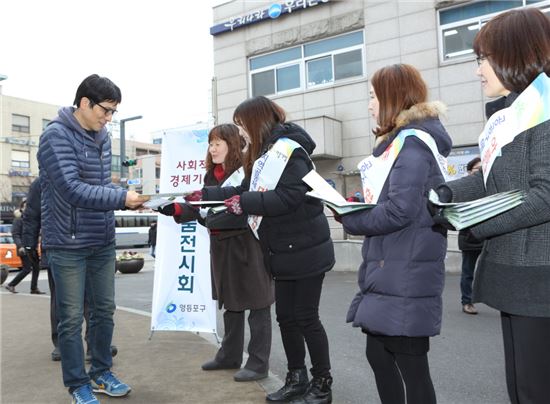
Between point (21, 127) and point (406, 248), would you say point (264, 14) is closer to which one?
point (406, 248)

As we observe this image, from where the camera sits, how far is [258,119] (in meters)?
3.37

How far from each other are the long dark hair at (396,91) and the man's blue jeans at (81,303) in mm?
2129

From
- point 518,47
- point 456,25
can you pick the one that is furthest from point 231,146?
point 456,25

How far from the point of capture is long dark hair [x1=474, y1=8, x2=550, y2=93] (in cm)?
179

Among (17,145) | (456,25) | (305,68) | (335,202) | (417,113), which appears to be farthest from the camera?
(17,145)

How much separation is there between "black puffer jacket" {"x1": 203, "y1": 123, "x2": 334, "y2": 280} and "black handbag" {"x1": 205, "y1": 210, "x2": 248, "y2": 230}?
52cm

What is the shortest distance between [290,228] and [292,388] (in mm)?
1097

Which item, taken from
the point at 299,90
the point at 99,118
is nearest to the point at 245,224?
the point at 99,118

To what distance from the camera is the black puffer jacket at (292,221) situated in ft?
10.1

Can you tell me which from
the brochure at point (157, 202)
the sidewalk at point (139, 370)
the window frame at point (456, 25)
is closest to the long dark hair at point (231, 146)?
the brochure at point (157, 202)

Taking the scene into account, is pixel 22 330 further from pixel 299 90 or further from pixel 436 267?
pixel 299 90

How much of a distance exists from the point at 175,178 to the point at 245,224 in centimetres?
176

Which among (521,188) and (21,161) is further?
(21,161)

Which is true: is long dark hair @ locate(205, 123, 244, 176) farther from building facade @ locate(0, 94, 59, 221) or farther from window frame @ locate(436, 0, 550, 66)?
building facade @ locate(0, 94, 59, 221)
